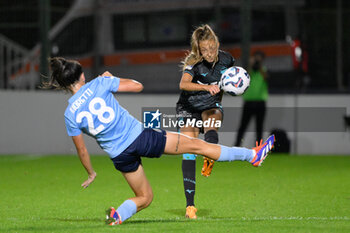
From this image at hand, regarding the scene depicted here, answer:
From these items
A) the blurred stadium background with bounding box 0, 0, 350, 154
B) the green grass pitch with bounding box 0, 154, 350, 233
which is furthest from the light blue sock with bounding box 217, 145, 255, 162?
the blurred stadium background with bounding box 0, 0, 350, 154

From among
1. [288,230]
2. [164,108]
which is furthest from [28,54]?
[288,230]

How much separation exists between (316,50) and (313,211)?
398 inches

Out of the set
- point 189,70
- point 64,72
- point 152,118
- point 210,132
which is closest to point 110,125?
point 64,72

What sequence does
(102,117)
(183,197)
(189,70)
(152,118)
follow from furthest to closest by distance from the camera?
(152,118) → (183,197) → (189,70) → (102,117)

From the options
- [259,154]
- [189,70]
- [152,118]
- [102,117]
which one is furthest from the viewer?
[152,118]

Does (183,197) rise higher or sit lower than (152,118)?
lower

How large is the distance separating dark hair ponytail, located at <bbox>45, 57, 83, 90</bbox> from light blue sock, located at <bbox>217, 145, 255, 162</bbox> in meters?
1.53

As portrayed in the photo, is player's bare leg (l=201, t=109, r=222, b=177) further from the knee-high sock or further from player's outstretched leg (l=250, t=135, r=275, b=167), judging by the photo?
player's outstretched leg (l=250, t=135, r=275, b=167)

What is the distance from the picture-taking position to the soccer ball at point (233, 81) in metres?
7.48

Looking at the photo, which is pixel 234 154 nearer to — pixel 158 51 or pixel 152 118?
pixel 152 118

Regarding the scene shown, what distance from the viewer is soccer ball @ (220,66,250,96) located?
24.5 feet

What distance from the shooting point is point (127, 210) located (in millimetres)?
6609

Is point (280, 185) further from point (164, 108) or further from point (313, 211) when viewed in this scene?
point (164, 108)

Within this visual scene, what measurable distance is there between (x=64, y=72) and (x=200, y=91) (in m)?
2.02
